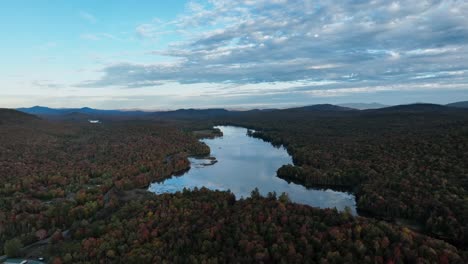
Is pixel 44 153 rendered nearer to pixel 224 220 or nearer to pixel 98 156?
pixel 98 156

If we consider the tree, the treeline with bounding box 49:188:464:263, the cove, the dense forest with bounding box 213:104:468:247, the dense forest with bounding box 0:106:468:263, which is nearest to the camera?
the treeline with bounding box 49:188:464:263

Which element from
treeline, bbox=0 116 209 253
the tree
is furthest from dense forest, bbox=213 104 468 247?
the tree

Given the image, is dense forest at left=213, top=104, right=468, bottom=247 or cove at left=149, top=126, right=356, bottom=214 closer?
dense forest at left=213, top=104, right=468, bottom=247

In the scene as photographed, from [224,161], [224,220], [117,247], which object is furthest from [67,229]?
[224,161]

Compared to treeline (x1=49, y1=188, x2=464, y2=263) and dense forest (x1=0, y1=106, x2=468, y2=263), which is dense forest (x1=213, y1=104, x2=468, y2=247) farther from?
treeline (x1=49, y1=188, x2=464, y2=263)

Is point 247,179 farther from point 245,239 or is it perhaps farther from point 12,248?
point 12,248

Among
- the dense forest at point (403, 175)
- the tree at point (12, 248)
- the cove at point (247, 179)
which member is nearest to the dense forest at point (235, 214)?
the tree at point (12, 248)

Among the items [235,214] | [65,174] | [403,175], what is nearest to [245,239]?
[235,214]
